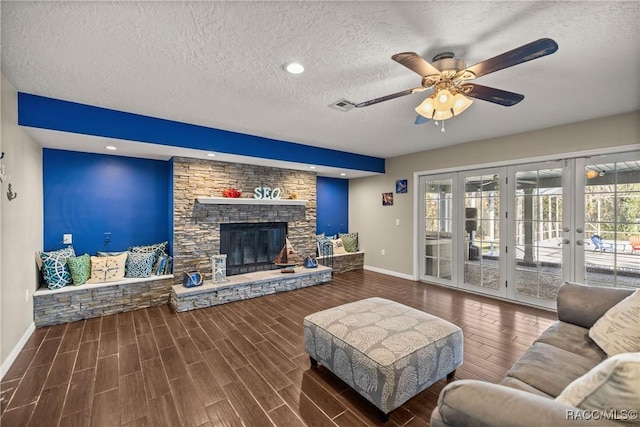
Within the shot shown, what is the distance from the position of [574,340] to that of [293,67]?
9.26 ft

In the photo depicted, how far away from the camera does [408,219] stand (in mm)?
5445

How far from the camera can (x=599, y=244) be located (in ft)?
11.3

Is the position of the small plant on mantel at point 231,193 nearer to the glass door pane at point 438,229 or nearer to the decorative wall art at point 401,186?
the decorative wall art at point 401,186

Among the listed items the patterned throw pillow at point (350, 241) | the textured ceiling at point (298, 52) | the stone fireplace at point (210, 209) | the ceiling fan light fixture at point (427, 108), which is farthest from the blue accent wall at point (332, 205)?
the ceiling fan light fixture at point (427, 108)

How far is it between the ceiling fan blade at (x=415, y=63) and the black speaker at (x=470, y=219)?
3.37 metres

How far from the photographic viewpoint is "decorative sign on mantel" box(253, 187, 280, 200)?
188 inches

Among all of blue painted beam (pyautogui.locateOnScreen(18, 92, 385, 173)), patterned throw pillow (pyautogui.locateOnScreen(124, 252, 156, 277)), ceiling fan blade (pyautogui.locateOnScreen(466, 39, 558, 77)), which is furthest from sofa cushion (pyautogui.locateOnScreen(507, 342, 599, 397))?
patterned throw pillow (pyautogui.locateOnScreen(124, 252, 156, 277))

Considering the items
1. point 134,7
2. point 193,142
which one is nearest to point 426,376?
point 134,7

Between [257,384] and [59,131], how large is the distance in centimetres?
321

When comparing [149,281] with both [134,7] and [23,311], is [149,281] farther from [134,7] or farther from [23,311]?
[134,7]

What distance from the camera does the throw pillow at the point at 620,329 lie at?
61.9 inches

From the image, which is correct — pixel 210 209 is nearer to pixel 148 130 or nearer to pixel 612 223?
pixel 148 130

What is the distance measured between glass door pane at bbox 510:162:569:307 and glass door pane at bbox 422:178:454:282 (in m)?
0.98

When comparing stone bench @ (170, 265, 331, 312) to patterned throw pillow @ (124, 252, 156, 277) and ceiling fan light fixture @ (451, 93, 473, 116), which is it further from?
ceiling fan light fixture @ (451, 93, 473, 116)
